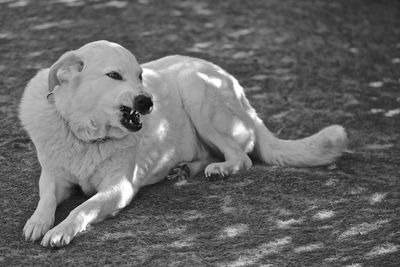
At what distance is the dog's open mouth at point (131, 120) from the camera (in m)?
4.92

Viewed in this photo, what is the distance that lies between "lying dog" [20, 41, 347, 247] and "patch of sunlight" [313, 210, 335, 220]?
0.73 metres

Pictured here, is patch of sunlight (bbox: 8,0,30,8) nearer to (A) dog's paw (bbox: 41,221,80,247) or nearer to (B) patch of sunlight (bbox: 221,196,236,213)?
(B) patch of sunlight (bbox: 221,196,236,213)

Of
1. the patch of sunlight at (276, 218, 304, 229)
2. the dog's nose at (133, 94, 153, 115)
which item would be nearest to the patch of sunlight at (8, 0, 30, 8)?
the dog's nose at (133, 94, 153, 115)

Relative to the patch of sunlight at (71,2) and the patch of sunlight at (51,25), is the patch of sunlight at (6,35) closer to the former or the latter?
the patch of sunlight at (51,25)

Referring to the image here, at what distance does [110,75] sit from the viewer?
4891 mm

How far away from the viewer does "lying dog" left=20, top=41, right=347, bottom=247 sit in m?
4.89

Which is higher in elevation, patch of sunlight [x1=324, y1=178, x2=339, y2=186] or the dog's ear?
the dog's ear

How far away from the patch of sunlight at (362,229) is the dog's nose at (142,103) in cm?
161

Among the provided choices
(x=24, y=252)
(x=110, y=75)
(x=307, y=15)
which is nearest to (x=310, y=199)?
(x=110, y=75)

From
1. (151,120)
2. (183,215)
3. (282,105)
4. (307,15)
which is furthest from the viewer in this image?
(307,15)

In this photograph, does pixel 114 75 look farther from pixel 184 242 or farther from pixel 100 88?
pixel 184 242

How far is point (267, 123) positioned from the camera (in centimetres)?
704

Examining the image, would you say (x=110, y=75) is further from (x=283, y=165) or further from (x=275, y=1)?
(x=275, y=1)

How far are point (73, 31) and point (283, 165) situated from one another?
3.65 meters
